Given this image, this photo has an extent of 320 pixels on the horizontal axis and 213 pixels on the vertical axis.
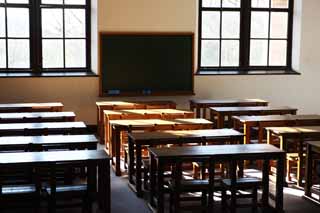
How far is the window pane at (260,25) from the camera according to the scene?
1030cm

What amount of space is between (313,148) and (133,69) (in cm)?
431

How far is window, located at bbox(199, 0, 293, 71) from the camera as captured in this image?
396 inches

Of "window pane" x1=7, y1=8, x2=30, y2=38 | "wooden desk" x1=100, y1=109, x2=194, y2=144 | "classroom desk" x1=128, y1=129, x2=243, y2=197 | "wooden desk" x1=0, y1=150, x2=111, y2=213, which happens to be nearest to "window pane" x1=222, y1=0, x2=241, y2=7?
"wooden desk" x1=100, y1=109, x2=194, y2=144

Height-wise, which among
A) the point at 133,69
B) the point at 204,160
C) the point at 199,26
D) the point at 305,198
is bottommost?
the point at 305,198

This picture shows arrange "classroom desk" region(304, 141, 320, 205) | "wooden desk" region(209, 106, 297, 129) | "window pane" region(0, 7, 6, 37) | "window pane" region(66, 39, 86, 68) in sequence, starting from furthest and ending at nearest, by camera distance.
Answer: "window pane" region(66, 39, 86, 68)
"window pane" region(0, 7, 6, 37)
"wooden desk" region(209, 106, 297, 129)
"classroom desk" region(304, 141, 320, 205)

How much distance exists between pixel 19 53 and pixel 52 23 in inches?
28.6

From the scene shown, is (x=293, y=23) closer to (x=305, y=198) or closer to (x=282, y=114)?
(x=282, y=114)

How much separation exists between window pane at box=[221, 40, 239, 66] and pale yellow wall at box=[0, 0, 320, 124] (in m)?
0.43

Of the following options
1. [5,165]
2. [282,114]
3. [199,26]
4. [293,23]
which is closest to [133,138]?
[5,165]

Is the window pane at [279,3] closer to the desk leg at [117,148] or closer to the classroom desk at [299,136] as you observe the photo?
the classroom desk at [299,136]

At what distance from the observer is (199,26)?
995 cm

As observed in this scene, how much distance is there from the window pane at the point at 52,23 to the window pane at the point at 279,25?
3.77 metres

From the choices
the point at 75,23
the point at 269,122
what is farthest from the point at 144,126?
the point at 75,23

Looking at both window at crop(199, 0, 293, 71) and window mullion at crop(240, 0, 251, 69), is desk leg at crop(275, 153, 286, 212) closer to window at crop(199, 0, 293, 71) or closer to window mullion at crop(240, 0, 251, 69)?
window at crop(199, 0, 293, 71)
